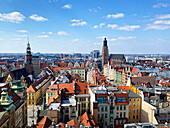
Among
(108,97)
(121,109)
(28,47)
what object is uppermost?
(28,47)

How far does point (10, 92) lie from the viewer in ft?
148

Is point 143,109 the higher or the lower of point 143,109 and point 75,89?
the lower

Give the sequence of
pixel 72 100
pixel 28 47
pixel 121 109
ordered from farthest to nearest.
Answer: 1. pixel 28 47
2. pixel 72 100
3. pixel 121 109

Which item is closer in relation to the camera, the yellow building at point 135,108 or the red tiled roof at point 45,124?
the red tiled roof at point 45,124

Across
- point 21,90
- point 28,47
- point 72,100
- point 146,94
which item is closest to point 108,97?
point 72,100

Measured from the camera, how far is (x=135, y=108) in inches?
1919

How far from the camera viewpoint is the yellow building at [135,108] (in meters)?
48.4

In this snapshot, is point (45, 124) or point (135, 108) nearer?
point (45, 124)

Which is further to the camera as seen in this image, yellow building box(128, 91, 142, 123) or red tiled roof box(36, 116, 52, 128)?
yellow building box(128, 91, 142, 123)

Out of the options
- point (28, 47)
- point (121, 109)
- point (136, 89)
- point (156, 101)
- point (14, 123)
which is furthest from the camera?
point (28, 47)

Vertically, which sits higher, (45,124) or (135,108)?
(45,124)

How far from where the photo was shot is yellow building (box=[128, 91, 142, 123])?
4838 cm

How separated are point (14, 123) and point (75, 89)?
72.2ft

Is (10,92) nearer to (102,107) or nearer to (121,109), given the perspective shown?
(102,107)
